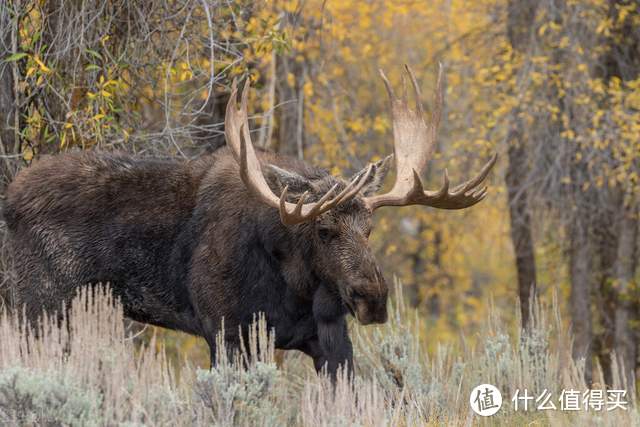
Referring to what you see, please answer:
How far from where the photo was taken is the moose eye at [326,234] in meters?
6.86

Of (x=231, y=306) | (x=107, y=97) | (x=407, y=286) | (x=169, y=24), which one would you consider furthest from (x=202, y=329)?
(x=407, y=286)

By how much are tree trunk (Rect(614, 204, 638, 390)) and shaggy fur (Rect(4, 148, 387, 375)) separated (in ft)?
21.0

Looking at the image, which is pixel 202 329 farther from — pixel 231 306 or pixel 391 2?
pixel 391 2

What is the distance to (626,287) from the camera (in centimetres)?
1311

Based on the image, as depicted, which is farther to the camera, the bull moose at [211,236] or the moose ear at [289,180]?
the moose ear at [289,180]

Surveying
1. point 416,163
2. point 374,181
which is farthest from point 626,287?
point 374,181

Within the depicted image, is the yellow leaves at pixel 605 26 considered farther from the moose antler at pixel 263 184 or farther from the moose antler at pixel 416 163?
the moose antler at pixel 263 184

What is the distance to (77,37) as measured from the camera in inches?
324

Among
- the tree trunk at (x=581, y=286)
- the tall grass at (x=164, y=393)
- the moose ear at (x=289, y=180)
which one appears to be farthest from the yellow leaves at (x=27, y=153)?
the tree trunk at (x=581, y=286)

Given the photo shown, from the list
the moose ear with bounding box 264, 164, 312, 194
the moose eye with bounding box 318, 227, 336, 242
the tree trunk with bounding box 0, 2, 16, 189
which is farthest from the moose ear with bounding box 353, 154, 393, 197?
the tree trunk with bounding box 0, 2, 16, 189

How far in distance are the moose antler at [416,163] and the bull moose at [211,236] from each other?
0.01 meters

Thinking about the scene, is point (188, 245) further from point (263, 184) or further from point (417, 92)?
point (417, 92)

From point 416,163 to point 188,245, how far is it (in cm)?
160

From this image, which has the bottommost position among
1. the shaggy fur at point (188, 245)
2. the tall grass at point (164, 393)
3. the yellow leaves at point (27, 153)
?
the tall grass at point (164, 393)
